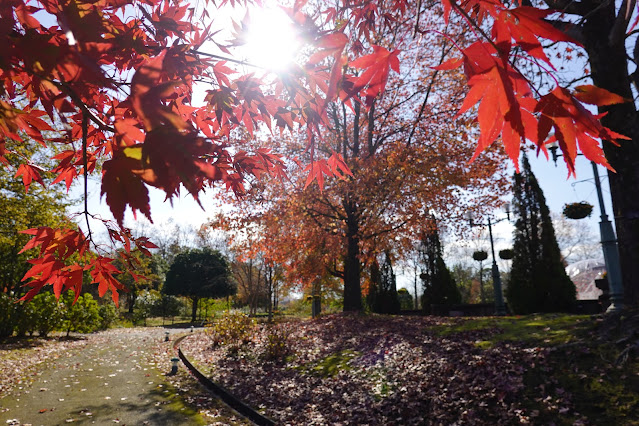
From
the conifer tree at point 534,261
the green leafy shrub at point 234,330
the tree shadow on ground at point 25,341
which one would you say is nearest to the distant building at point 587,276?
the conifer tree at point 534,261

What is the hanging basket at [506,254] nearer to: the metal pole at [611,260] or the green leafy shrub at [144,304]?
the metal pole at [611,260]

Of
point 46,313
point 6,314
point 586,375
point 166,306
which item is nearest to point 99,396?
point 586,375

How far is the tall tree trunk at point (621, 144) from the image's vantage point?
540 centimetres

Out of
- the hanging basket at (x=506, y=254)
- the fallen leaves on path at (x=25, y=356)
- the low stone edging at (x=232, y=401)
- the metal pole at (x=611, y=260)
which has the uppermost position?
the hanging basket at (x=506, y=254)

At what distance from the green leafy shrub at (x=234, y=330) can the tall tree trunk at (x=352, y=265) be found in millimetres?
5115

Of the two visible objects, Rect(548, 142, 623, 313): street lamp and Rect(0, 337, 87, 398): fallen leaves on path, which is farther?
Rect(0, 337, 87, 398): fallen leaves on path

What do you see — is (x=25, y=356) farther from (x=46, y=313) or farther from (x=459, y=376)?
(x=459, y=376)

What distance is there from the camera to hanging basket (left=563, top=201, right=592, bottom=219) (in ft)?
39.1

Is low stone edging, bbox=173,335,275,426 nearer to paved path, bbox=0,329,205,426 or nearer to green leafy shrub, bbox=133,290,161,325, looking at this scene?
paved path, bbox=0,329,205,426

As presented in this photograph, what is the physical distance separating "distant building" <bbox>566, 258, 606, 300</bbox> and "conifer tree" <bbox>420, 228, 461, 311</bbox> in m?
9.11

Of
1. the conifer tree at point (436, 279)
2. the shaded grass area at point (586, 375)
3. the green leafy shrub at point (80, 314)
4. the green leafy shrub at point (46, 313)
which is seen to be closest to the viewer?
the shaded grass area at point (586, 375)

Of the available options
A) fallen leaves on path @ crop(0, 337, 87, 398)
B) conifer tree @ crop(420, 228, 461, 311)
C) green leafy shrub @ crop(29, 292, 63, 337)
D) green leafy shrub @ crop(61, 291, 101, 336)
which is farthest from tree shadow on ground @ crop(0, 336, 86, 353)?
conifer tree @ crop(420, 228, 461, 311)

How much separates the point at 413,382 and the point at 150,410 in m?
4.41

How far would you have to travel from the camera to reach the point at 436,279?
20.7 metres
